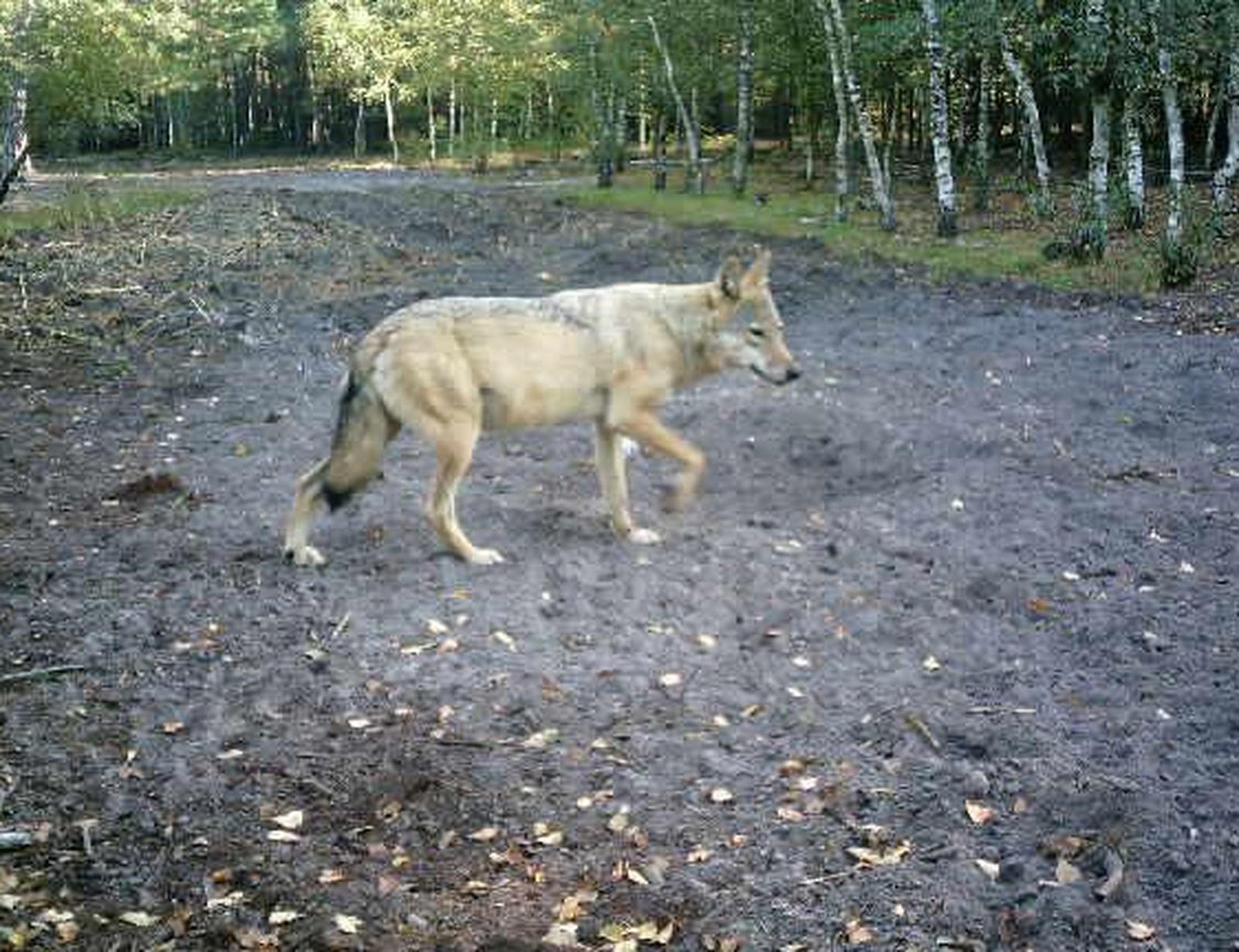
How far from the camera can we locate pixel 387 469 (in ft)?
38.2

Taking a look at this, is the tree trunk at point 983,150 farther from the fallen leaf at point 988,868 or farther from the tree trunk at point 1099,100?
the fallen leaf at point 988,868

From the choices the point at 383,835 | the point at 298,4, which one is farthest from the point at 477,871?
the point at 298,4

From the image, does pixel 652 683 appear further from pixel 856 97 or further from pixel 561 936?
pixel 856 97

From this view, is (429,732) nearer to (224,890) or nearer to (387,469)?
(224,890)

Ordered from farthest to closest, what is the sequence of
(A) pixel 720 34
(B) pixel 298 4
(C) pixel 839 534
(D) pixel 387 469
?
(B) pixel 298 4 < (A) pixel 720 34 < (D) pixel 387 469 < (C) pixel 839 534

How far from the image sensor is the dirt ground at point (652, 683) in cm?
550

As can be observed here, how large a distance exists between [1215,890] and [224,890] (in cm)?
451

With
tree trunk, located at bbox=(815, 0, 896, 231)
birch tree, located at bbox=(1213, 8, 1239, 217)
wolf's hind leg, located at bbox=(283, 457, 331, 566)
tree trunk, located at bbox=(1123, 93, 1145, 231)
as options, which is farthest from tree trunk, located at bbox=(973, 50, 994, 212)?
wolf's hind leg, located at bbox=(283, 457, 331, 566)

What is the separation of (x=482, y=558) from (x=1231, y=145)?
23575 mm

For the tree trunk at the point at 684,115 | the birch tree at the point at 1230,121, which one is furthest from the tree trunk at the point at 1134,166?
the tree trunk at the point at 684,115

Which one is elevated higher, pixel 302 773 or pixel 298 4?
pixel 298 4

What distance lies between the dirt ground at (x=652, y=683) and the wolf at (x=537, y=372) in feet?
1.82

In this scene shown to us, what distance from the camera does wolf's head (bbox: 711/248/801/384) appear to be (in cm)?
946

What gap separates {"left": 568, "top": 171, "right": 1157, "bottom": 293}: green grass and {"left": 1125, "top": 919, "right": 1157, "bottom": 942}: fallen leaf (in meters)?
17.7
